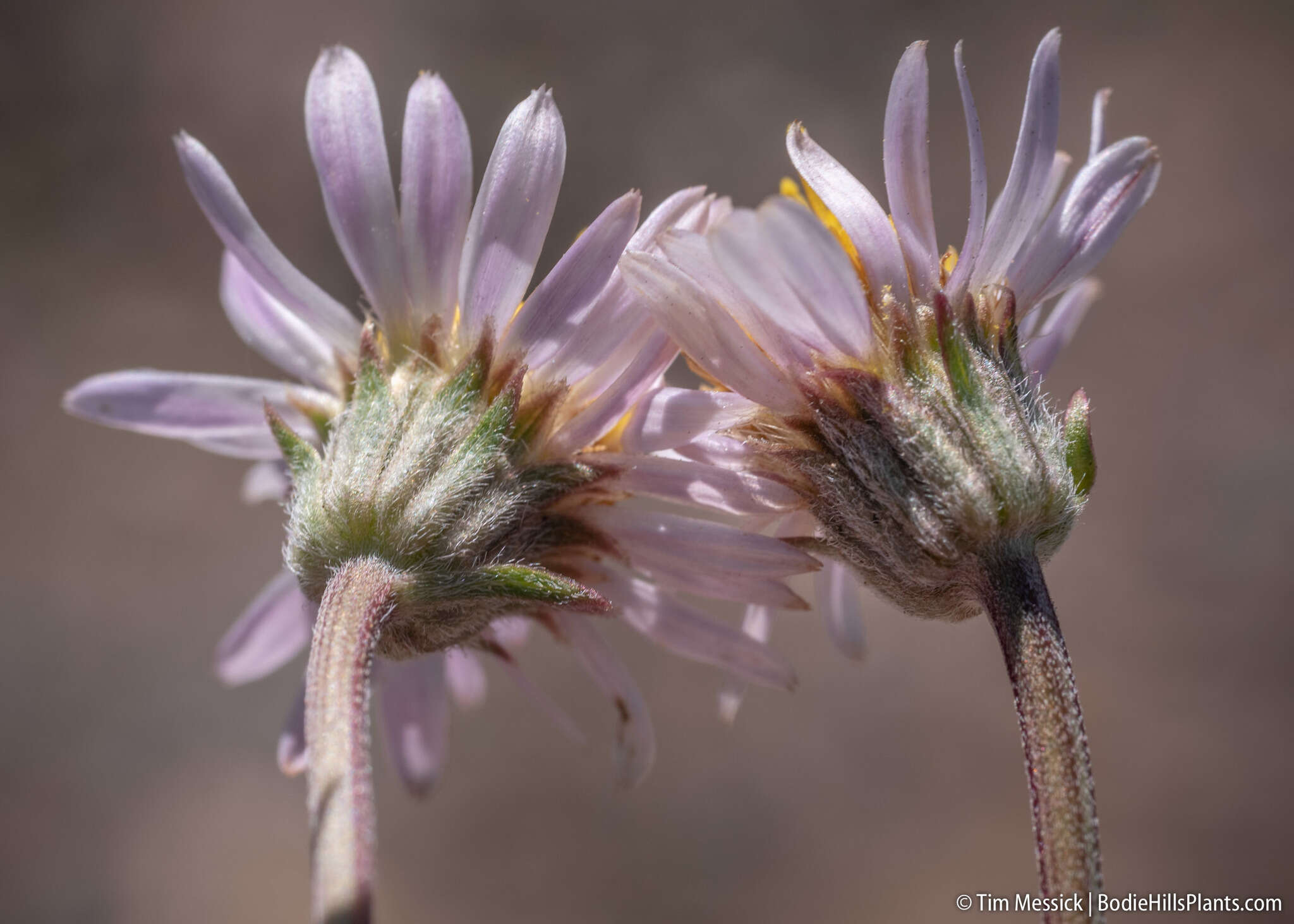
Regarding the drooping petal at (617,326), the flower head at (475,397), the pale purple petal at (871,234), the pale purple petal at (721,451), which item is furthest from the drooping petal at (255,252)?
the pale purple petal at (871,234)

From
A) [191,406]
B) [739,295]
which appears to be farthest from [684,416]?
[191,406]

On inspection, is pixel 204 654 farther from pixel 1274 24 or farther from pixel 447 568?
pixel 1274 24

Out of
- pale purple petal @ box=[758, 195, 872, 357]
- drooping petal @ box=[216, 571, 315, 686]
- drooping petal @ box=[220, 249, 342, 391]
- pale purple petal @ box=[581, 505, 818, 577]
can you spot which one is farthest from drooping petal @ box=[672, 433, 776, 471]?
drooping petal @ box=[216, 571, 315, 686]

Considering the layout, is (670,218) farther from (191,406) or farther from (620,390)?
(191,406)

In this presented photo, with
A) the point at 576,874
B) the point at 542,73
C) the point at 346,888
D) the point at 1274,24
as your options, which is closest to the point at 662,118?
the point at 542,73

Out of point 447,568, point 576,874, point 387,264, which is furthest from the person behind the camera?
point 576,874

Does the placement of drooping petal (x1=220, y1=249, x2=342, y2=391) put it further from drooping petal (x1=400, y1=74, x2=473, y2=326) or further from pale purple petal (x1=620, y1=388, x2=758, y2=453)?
pale purple petal (x1=620, y1=388, x2=758, y2=453)
